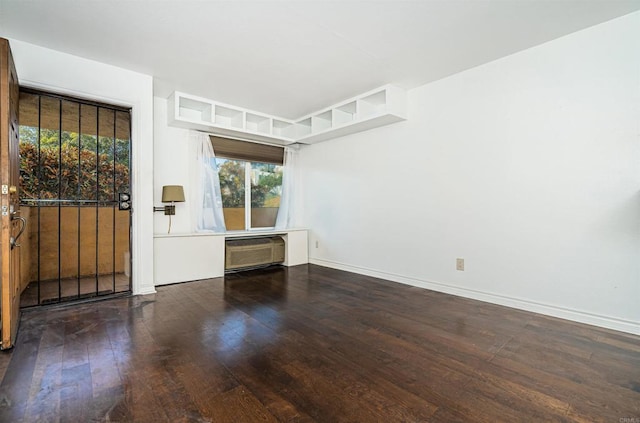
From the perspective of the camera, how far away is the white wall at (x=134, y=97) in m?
2.80

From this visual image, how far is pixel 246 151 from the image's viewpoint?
4688 mm

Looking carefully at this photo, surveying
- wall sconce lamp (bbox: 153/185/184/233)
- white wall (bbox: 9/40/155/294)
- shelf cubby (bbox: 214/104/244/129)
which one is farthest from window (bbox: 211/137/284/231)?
white wall (bbox: 9/40/155/294)

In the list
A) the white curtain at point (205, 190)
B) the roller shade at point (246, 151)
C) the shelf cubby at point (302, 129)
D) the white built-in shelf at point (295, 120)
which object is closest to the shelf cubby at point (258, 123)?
the white built-in shelf at point (295, 120)

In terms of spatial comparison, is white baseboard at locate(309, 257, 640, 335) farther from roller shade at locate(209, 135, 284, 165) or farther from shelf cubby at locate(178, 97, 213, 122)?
shelf cubby at locate(178, 97, 213, 122)

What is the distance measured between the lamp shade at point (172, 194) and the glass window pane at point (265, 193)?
130cm

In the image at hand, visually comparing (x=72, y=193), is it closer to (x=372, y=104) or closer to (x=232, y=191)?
(x=232, y=191)

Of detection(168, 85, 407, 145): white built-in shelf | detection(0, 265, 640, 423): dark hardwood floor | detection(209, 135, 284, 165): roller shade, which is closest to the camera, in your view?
detection(0, 265, 640, 423): dark hardwood floor

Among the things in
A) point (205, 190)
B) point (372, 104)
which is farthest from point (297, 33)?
point (205, 190)

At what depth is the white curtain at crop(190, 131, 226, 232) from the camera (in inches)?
164

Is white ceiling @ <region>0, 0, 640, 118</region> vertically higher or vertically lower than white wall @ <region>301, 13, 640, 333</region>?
higher

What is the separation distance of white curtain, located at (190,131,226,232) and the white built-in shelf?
9.7 inches

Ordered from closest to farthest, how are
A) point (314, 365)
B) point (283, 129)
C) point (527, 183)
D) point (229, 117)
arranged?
point (314, 365) < point (527, 183) < point (229, 117) < point (283, 129)

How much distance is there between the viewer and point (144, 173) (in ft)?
10.7

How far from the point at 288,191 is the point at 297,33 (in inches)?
117
